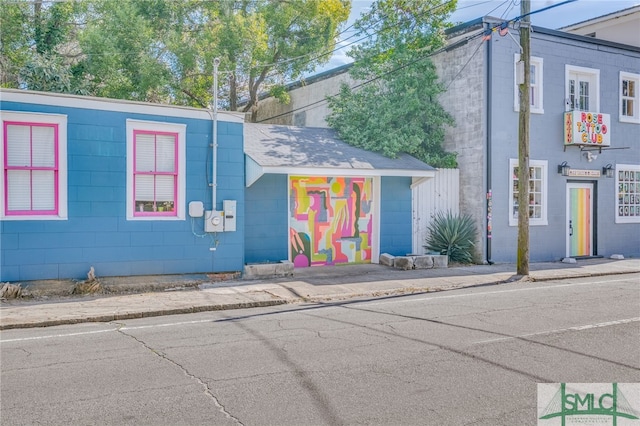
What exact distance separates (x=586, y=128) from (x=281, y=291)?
41.0 feet

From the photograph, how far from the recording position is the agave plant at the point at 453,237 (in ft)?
52.3

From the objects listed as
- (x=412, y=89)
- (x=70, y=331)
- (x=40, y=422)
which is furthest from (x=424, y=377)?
(x=412, y=89)

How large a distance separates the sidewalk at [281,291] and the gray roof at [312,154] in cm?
273

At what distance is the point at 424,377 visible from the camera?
18.5ft

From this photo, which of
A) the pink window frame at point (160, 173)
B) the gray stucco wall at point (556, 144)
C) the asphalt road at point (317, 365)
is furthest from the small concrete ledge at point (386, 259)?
the pink window frame at point (160, 173)

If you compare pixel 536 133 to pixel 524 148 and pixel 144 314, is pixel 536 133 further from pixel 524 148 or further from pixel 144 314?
pixel 144 314

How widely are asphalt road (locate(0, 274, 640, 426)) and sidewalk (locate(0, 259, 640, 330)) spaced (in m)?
0.47

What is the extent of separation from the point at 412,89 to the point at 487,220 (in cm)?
470

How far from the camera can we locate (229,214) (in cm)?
1260

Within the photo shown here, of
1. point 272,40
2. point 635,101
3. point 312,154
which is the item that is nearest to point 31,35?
point 272,40

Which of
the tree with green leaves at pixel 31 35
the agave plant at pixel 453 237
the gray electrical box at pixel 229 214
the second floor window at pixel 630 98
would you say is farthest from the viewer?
the tree with green leaves at pixel 31 35

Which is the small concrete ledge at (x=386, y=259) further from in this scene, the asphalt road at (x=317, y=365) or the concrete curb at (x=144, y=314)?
the asphalt road at (x=317, y=365)

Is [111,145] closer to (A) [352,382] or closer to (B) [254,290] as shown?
(B) [254,290]

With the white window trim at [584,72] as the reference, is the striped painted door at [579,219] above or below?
below
